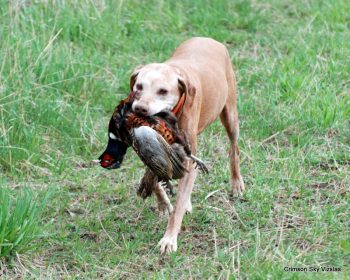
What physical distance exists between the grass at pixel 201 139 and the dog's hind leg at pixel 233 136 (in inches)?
3.6

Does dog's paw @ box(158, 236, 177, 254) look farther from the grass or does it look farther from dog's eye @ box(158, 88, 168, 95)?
dog's eye @ box(158, 88, 168, 95)

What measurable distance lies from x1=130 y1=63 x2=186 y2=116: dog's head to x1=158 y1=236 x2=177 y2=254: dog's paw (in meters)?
0.76

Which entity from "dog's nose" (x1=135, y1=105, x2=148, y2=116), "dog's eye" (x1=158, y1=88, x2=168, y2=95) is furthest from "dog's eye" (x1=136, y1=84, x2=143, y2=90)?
"dog's nose" (x1=135, y1=105, x2=148, y2=116)

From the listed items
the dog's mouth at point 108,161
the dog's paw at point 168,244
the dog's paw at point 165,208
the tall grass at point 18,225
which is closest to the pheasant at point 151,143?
the dog's mouth at point 108,161

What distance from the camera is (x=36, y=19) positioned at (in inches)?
307

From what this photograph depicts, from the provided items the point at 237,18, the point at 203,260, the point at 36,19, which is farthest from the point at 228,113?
the point at 237,18

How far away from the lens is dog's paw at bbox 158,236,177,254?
17.2ft

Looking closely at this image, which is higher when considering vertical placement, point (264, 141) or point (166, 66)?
point (166, 66)

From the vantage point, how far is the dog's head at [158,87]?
5.15 meters

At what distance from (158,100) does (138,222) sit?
0.93 m

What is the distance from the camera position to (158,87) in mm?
5211

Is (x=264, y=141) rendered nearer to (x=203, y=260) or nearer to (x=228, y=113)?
(x=228, y=113)

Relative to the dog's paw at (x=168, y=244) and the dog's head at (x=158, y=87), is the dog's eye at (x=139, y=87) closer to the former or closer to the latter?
the dog's head at (x=158, y=87)

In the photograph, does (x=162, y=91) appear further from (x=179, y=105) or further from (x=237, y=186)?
(x=237, y=186)
